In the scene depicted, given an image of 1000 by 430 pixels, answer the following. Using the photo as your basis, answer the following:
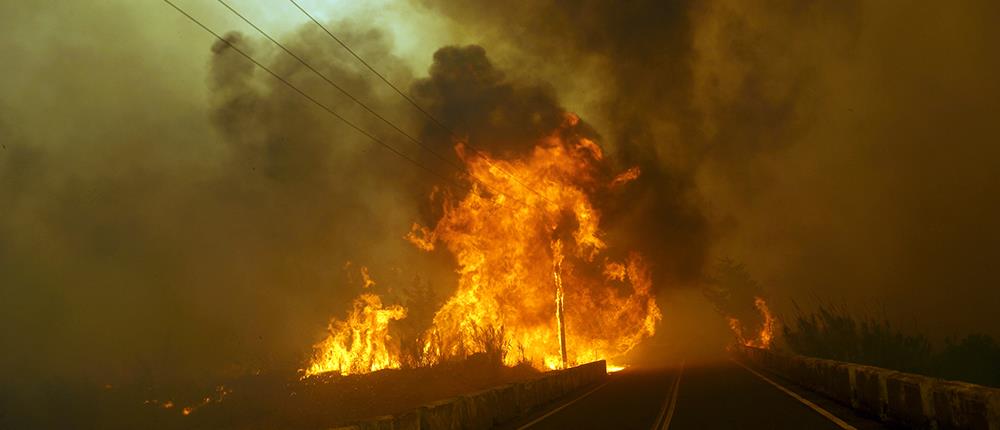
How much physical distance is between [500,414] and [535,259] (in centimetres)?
2462

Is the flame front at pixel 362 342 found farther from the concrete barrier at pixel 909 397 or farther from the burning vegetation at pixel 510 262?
the concrete barrier at pixel 909 397

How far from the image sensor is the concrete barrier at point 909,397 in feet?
31.2

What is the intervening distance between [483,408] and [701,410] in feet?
17.4

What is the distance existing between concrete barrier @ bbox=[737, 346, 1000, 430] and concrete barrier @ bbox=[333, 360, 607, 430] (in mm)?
8082

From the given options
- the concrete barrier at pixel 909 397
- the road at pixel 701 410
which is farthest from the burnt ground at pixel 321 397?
the concrete barrier at pixel 909 397

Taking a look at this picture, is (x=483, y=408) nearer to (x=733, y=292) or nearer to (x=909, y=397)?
(x=909, y=397)

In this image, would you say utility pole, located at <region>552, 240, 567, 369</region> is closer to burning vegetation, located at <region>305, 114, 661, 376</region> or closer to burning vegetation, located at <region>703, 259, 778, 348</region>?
burning vegetation, located at <region>305, 114, 661, 376</region>

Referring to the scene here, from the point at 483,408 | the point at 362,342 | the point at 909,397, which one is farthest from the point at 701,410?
the point at 362,342

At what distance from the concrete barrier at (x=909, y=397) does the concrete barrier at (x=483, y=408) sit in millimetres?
8082

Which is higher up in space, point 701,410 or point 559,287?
point 559,287

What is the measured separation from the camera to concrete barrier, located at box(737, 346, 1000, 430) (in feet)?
31.2

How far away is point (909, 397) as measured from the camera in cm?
1209

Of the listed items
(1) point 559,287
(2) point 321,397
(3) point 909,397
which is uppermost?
(1) point 559,287

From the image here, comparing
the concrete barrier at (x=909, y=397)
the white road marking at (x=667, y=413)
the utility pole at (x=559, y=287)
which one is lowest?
the white road marking at (x=667, y=413)
